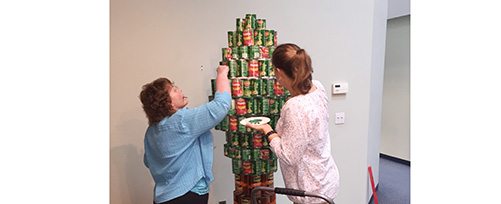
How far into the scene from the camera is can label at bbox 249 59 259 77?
6.70 ft

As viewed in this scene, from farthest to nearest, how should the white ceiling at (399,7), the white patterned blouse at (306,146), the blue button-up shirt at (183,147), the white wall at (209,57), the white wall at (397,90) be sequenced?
the white wall at (397,90) < the white ceiling at (399,7) < the white wall at (209,57) < the blue button-up shirt at (183,147) < the white patterned blouse at (306,146)

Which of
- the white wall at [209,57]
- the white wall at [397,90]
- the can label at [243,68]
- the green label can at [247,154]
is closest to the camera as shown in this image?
the can label at [243,68]

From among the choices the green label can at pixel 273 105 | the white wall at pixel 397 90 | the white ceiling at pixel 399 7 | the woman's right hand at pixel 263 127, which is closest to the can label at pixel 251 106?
the green label can at pixel 273 105

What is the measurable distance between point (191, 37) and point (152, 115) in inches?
37.8

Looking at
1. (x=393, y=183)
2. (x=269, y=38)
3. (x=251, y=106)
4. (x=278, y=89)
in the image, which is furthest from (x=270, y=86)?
(x=393, y=183)

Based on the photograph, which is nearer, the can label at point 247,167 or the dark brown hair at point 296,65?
the dark brown hair at point 296,65

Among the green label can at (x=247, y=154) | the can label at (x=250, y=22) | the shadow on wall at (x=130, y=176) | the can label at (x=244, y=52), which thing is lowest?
the shadow on wall at (x=130, y=176)

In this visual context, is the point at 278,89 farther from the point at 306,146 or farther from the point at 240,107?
the point at 306,146

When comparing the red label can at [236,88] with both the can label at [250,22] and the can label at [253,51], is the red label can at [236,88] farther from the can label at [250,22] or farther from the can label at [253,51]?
the can label at [250,22]

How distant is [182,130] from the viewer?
179 cm

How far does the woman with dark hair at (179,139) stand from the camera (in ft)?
5.90

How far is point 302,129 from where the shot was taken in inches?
64.4
